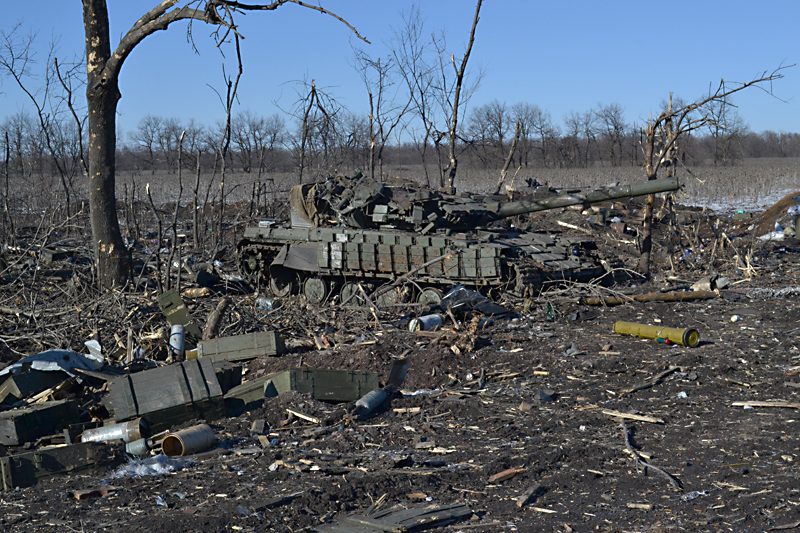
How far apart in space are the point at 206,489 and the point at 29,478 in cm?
163

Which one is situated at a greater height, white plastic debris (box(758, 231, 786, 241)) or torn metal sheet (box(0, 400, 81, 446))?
white plastic debris (box(758, 231, 786, 241))

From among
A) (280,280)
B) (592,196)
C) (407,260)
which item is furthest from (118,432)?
(592,196)

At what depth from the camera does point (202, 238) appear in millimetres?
21406

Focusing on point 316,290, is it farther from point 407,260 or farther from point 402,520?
point 402,520

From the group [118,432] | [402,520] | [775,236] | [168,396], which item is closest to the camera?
[402,520]

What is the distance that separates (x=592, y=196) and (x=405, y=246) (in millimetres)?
3705

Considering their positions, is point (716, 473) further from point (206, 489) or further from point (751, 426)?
point (206, 489)

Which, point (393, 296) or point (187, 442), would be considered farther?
point (393, 296)

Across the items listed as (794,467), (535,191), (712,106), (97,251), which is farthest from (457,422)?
(535,191)

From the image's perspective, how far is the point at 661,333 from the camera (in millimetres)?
9461

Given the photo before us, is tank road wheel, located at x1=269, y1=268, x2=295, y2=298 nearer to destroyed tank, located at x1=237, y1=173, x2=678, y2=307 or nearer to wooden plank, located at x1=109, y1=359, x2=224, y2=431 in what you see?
destroyed tank, located at x1=237, y1=173, x2=678, y2=307

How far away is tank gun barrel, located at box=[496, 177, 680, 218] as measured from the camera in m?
12.5

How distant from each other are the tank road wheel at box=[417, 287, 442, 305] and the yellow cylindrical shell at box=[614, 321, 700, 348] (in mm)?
3507

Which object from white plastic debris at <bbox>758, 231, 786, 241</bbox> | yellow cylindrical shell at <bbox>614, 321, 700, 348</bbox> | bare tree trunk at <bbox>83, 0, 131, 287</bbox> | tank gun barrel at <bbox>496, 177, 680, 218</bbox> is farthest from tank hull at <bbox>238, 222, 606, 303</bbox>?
white plastic debris at <bbox>758, 231, 786, 241</bbox>
